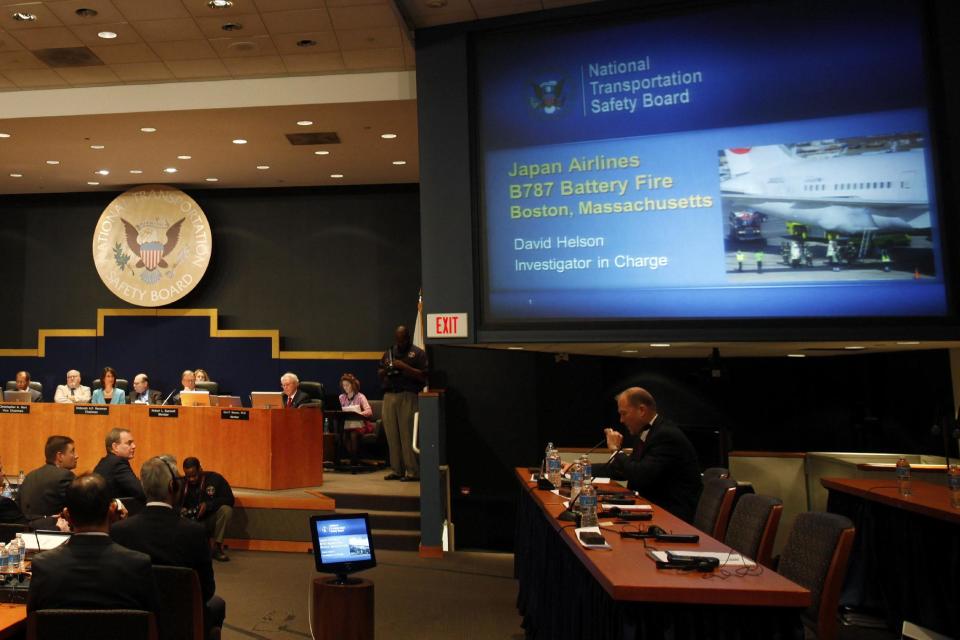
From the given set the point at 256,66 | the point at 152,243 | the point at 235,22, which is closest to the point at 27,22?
the point at 235,22

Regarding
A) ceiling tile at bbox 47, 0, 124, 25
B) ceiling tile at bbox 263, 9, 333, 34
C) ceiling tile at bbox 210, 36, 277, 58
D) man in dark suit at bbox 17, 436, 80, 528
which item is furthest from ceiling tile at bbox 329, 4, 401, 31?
man in dark suit at bbox 17, 436, 80, 528

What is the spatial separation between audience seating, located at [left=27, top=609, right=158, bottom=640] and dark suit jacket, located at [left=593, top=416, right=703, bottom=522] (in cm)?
313

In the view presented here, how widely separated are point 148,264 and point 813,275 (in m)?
9.24

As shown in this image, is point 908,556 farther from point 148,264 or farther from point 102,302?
point 102,302

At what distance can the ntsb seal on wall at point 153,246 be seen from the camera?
11484mm

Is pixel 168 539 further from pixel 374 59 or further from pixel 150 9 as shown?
pixel 374 59

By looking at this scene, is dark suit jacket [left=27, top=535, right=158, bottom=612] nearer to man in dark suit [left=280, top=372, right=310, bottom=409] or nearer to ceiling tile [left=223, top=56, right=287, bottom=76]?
ceiling tile [left=223, top=56, right=287, bottom=76]

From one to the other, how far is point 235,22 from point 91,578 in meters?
5.39

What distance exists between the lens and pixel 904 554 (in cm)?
484

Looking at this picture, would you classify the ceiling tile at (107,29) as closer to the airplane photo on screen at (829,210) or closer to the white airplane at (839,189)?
the airplane photo on screen at (829,210)

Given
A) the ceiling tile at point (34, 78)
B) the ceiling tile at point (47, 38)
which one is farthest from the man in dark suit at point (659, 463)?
the ceiling tile at point (34, 78)

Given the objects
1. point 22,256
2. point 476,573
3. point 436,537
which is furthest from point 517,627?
point 22,256

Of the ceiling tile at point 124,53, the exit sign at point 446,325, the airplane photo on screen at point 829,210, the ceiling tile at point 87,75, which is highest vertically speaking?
the ceiling tile at point 87,75

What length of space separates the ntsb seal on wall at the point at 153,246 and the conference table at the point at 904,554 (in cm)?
910
